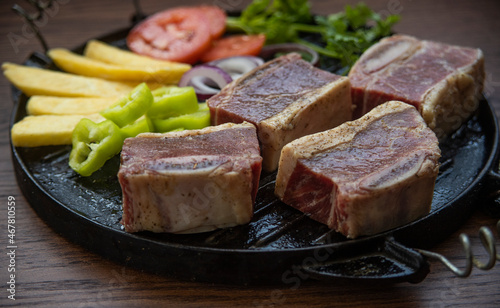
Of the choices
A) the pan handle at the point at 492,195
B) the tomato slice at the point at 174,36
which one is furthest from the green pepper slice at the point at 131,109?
the pan handle at the point at 492,195

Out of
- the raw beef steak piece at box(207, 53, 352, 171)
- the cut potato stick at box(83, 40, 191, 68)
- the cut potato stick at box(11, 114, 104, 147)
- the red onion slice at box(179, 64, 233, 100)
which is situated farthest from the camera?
the cut potato stick at box(83, 40, 191, 68)

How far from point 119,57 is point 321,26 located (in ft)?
8.25

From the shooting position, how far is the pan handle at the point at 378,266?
3406 millimetres

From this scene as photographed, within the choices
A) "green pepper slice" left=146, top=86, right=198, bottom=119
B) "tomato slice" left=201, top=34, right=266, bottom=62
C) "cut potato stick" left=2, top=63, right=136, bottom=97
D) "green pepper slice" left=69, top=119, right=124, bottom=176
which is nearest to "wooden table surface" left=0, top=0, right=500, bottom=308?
"green pepper slice" left=69, top=119, right=124, bottom=176

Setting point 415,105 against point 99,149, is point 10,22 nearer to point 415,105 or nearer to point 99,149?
point 99,149

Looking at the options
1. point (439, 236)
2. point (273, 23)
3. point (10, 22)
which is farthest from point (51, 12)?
point (439, 236)

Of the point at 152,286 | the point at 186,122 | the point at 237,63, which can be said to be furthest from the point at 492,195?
the point at 237,63

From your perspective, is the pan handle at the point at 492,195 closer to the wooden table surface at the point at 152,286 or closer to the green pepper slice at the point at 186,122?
the wooden table surface at the point at 152,286

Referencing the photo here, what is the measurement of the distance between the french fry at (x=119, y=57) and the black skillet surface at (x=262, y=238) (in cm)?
158

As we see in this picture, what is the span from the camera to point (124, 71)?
18.3 ft

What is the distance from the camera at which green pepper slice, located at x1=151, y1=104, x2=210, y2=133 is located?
184 inches

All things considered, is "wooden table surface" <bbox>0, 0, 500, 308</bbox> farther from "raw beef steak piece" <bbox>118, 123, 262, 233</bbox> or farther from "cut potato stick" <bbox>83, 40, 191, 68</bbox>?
"cut potato stick" <bbox>83, 40, 191, 68</bbox>

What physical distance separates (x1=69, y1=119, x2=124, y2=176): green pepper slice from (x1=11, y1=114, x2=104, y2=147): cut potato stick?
0.33 m

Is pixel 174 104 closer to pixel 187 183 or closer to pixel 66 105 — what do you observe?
pixel 66 105
